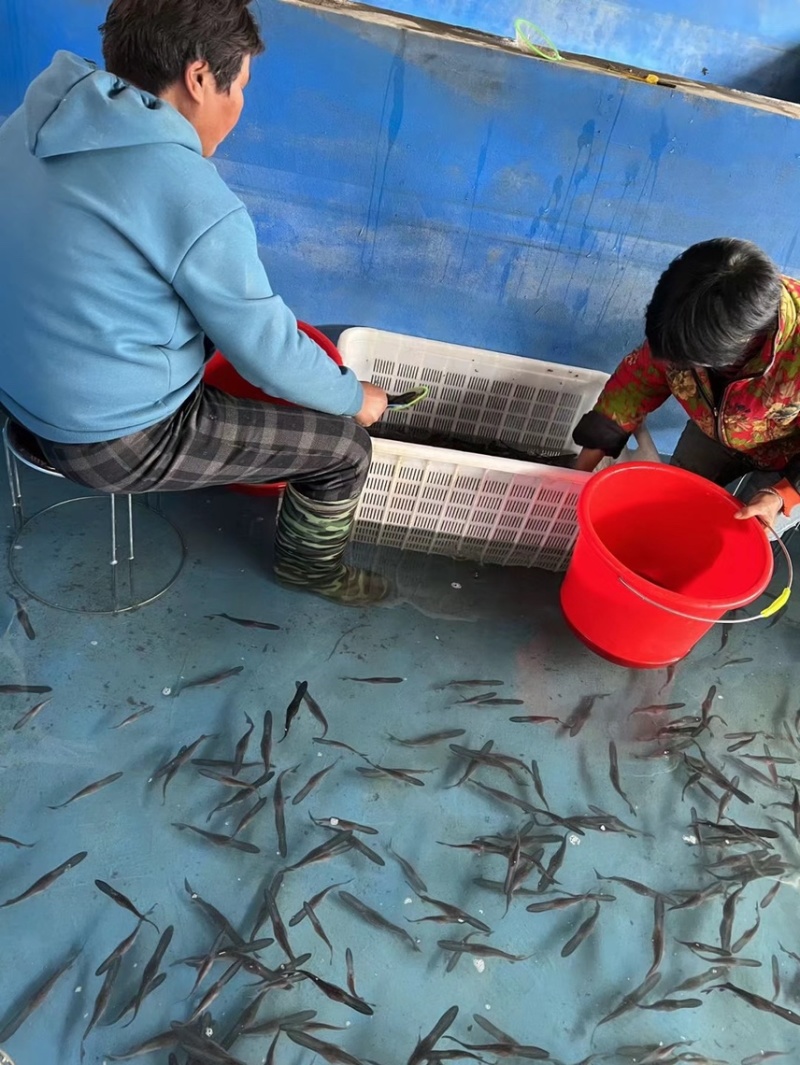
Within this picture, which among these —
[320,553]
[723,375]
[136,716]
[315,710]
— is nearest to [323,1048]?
[315,710]

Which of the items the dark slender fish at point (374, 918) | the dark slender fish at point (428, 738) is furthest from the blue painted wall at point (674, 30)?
the dark slender fish at point (374, 918)

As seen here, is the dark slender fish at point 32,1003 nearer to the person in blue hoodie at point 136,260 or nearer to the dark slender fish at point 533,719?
the person in blue hoodie at point 136,260

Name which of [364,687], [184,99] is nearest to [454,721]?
[364,687]

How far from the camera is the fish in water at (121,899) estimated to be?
5.86 ft

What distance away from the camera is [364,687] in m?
2.32

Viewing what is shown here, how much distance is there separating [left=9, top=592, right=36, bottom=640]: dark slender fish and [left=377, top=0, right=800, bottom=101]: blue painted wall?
267cm

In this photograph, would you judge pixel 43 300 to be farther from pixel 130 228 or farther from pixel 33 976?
pixel 33 976

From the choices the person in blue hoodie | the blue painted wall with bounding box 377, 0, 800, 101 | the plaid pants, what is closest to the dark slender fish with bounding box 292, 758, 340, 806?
the plaid pants

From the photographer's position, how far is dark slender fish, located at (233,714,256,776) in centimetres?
206

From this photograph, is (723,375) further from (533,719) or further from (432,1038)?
(432,1038)

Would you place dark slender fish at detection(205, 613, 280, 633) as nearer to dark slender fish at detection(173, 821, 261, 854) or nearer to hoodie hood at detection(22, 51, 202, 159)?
dark slender fish at detection(173, 821, 261, 854)

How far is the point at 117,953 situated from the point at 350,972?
49cm

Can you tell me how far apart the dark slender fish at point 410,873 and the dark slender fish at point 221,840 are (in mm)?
328

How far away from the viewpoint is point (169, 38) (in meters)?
1.58
